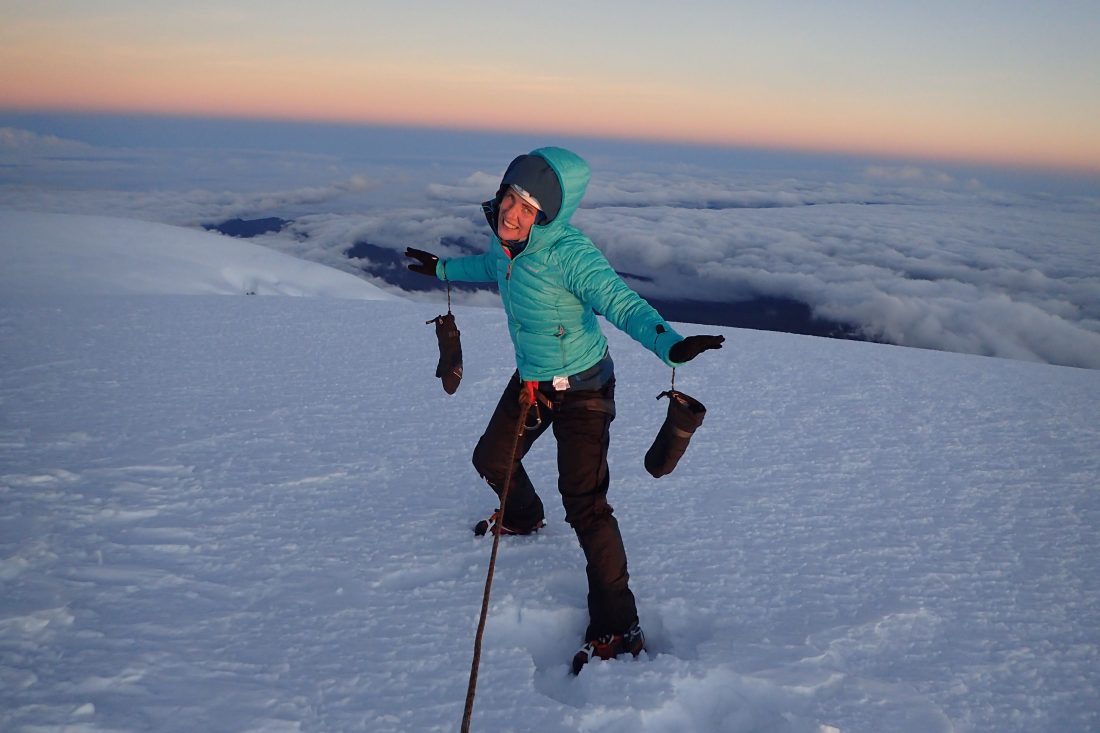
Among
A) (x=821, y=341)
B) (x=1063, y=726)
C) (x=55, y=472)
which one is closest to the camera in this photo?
(x=1063, y=726)

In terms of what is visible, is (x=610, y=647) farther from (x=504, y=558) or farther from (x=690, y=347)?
(x=690, y=347)

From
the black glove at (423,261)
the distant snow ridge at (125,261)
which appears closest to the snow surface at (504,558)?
the black glove at (423,261)

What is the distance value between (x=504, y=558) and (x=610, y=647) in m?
0.63

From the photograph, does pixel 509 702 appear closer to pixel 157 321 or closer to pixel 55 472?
pixel 55 472

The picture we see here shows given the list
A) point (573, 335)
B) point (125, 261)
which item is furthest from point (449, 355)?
point (125, 261)

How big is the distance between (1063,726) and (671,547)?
4.23 ft

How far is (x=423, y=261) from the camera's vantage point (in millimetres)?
2867

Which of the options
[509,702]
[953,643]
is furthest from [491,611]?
[953,643]

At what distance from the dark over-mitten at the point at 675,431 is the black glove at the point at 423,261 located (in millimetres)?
1311

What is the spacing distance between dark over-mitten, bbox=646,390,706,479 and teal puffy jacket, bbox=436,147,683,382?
20 cm

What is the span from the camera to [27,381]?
436 centimetres

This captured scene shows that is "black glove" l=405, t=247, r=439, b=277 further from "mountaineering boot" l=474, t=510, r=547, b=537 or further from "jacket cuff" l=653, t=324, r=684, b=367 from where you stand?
"jacket cuff" l=653, t=324, r=684, b=367

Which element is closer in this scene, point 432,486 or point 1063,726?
point 1063,726

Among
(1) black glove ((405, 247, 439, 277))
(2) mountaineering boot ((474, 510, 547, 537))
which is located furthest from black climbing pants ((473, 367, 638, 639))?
(1) black glove ((405, 247, 439, 277))
